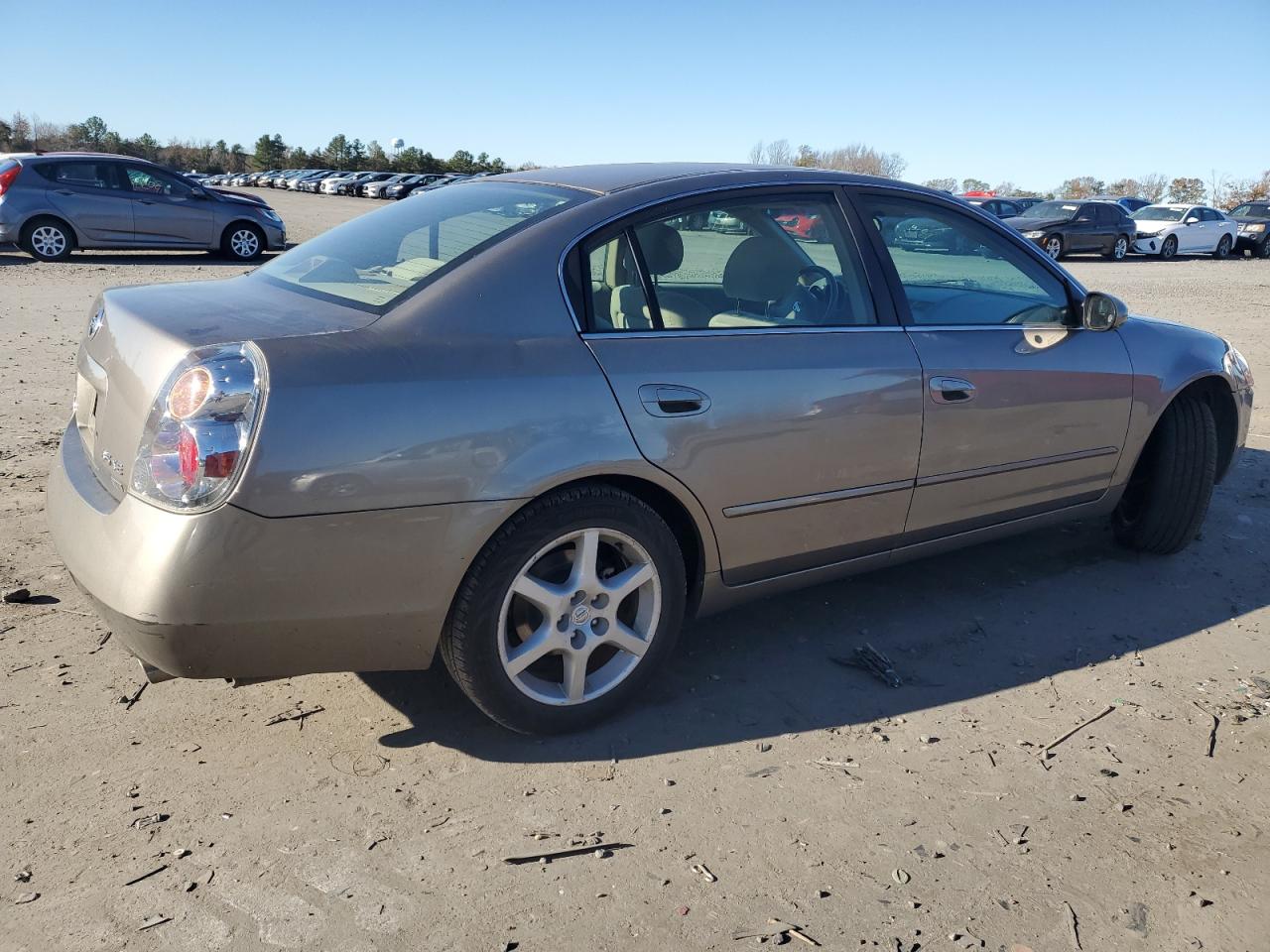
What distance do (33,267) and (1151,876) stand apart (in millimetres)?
15073

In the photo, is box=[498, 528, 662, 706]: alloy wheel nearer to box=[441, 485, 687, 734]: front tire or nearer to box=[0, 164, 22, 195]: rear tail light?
box=[441, 485, 687, 734]: front tire

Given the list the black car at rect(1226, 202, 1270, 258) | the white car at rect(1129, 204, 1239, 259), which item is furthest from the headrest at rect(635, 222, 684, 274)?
the black car at rect(1226, 202, 1270, 258)

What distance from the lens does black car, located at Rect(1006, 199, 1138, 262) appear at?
24688 mm

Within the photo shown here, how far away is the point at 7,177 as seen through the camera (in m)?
14.1

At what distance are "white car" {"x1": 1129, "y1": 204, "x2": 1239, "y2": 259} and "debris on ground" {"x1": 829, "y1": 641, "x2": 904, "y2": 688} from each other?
89.9 ft

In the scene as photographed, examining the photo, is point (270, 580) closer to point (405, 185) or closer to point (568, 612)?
point (568, 612)

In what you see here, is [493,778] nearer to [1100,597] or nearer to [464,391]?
[464,391]

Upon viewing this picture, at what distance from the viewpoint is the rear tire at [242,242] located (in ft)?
53.1

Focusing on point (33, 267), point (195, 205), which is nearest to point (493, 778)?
point (33, 267)

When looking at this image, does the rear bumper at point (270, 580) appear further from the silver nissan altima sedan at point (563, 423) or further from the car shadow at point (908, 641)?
the car shadow at point (908, 641)

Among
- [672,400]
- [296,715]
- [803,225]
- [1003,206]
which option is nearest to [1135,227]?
[1003,206]

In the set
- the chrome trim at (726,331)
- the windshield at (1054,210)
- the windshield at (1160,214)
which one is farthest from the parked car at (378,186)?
the chrome trim at (726,331)

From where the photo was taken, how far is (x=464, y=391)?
2670mm

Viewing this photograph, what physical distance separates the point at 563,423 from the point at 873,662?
4.83 feet
